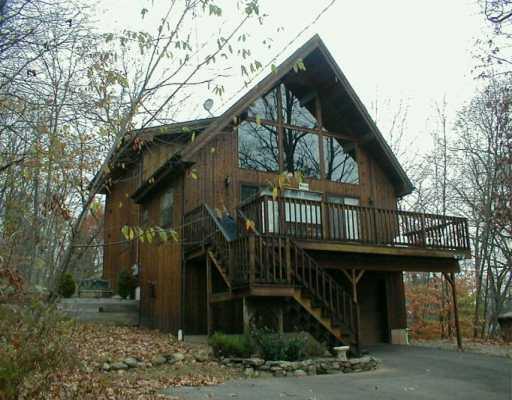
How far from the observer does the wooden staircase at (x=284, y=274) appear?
1151 cm

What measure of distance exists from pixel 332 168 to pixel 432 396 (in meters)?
9.74

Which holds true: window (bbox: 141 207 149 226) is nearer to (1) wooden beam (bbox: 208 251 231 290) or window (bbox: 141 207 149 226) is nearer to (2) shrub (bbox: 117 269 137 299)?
(2) shrub (bbox: 117 269 137 299)

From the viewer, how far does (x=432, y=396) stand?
28.2 feet

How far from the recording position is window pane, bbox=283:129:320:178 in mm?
16656

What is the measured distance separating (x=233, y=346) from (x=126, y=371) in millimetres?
2118

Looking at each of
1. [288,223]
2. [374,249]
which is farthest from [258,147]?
[374,249]

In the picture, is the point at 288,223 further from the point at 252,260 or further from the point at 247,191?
the point at 247,191

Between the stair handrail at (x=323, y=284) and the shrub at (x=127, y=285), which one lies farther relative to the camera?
the shrub at (x=127, y=285)

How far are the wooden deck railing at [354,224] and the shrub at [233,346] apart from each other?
2.62 metres

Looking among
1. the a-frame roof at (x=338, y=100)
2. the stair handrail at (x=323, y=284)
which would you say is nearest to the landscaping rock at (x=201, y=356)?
the stair handrail at (x=323, y=284)

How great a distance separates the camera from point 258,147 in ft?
53.4

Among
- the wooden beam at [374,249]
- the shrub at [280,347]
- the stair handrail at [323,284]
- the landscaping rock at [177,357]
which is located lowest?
the landscaping rock at [177,357]

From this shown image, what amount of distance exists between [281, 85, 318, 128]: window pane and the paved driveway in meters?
7.91

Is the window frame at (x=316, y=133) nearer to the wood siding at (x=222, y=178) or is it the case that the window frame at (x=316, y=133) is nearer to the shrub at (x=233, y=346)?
the wood siding at (x=222, y=178)
